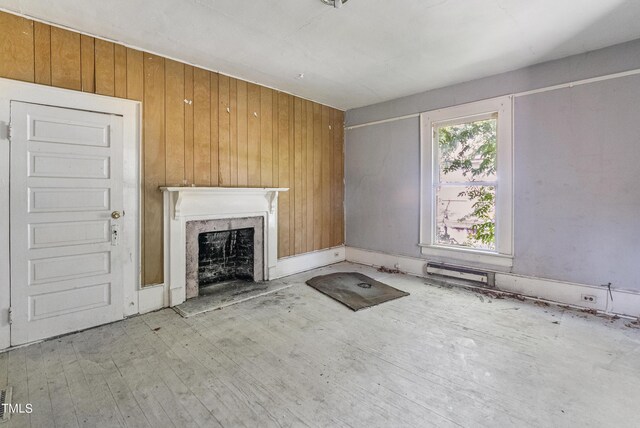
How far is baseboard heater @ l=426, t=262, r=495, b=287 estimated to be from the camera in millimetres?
3688

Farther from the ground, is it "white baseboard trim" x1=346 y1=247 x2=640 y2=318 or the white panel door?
the white panel door

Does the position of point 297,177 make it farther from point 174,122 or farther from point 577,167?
point 577,167


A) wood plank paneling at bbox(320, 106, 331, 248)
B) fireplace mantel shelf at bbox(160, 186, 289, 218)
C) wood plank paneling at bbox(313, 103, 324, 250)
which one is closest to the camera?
fireplace mantel shelf at bbox(160, 186, 289, 218)

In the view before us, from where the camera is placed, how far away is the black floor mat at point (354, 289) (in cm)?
336

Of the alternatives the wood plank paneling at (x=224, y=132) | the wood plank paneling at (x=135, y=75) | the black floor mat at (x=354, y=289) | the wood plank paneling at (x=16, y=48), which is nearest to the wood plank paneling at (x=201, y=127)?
the wood plank paneling at (x=224, y=132)

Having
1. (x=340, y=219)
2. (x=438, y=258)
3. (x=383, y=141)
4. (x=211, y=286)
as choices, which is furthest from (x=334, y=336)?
(x=383, y=141)

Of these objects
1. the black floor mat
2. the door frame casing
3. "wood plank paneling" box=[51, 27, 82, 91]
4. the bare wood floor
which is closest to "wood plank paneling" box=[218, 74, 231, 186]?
the door frame casing

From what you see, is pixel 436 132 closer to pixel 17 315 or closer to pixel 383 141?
pixel 383 141

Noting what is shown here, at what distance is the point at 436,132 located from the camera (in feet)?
13.7

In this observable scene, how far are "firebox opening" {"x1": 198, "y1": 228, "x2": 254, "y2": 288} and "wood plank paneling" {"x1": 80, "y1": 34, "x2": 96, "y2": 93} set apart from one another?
6.06ft

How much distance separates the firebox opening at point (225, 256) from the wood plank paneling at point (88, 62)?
1.85 m

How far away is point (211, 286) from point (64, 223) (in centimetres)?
170

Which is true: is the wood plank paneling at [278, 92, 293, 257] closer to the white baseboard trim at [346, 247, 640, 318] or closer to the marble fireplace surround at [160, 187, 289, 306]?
the marble fireplace surround at [160, 187, 289, 306]

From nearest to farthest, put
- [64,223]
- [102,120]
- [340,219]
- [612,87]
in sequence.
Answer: [64,223]
[102,120]
[612,87]
[340,219]
